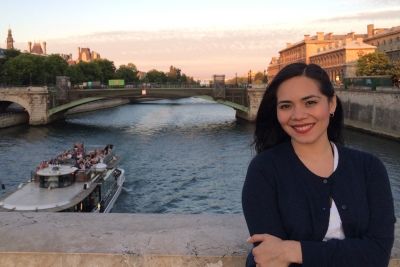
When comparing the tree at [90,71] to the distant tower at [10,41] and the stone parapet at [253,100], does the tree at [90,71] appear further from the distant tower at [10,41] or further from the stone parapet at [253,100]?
the distant tower at [10,41]

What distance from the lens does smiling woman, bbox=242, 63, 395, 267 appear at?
1.54 m

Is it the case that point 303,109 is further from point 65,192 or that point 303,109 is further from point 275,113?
point 65,192

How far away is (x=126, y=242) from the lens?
207 centimetres

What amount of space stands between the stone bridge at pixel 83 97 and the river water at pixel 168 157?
212 cm

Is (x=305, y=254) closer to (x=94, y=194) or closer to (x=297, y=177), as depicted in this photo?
(x=297, y=177)

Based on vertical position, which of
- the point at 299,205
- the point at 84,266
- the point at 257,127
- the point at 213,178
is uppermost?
the point at 257,127

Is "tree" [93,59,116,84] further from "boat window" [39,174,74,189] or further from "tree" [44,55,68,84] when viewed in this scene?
"boat window" [39,174,74,189]

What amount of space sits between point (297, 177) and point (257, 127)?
1.13 feet

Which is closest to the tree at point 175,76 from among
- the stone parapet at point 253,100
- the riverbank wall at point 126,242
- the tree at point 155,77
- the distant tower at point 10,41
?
the tree at point 155,77

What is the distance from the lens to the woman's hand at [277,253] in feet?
5.00

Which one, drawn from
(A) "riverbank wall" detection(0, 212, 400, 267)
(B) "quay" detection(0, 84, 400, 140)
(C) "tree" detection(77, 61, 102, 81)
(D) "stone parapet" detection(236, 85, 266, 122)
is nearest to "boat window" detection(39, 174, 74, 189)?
(A) "riverbank wall" detection(0, 212, 400, 267)

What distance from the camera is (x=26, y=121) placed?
1772 inches

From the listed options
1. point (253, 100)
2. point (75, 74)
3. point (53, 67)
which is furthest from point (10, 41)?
point (253, 100)

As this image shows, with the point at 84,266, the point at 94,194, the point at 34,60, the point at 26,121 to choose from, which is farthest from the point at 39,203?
the point at 34,60
